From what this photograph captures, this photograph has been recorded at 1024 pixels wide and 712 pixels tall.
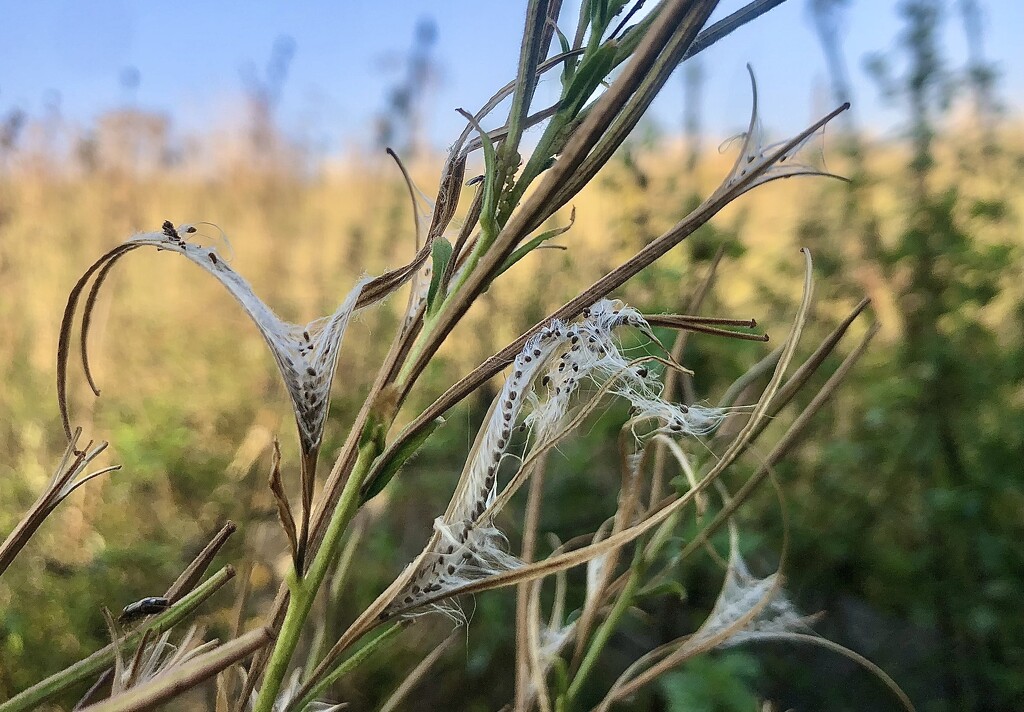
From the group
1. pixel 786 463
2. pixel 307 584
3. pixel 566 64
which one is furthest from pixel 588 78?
pixel 786 463

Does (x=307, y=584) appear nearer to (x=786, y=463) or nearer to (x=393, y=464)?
(x=393, y=464)

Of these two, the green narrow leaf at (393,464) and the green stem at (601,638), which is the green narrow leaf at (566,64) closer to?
the green narrow leaf at (393,464)

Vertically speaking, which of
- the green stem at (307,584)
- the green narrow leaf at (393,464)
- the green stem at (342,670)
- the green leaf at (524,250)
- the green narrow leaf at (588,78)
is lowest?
the green stem at (342,670)

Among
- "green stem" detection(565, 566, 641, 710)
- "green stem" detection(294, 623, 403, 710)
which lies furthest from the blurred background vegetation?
"green stem" detection(294, 623, 403, 710)

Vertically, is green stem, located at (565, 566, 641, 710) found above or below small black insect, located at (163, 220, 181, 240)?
below

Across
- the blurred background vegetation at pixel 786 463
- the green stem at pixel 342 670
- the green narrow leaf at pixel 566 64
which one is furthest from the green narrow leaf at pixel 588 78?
the blurred background vegetation at pixel 786 463

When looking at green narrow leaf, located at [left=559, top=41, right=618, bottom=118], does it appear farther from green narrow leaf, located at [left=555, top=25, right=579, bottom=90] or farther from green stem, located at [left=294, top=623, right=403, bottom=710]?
green stem, located at [left=294, top=623, right=403, bottom=710]
